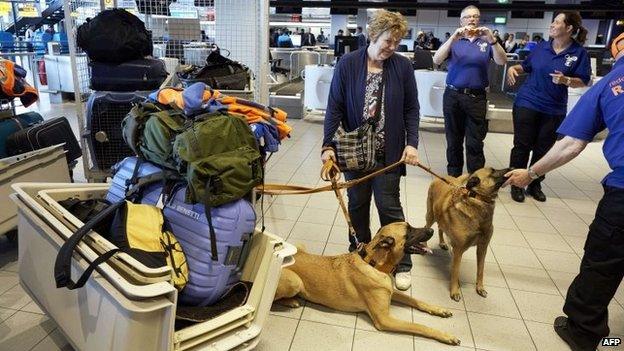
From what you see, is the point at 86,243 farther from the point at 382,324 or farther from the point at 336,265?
the point at 382,324

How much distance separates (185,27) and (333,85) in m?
2.50

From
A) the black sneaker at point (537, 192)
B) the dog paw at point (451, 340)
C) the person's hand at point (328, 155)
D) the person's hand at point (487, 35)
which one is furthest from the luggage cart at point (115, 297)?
the black sneaker at point (537, 192)

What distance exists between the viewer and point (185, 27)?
4.27 metres

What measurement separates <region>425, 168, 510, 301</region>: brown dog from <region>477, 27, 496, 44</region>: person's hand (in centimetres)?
182

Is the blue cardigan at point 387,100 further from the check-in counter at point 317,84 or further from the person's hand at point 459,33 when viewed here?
the check-in counter at point 317,84

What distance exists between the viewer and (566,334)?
7.13 feet

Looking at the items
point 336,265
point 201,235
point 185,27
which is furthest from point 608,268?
point 185,27

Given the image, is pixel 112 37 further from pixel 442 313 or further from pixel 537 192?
pixel 537 192

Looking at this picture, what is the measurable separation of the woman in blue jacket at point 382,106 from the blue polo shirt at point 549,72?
217cm

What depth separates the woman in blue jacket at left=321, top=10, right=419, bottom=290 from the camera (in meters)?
2.32

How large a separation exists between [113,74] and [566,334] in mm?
3395

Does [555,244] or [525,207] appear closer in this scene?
[555,244]

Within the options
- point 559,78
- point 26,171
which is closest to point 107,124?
point 26,171

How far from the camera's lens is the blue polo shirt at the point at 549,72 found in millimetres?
3820
